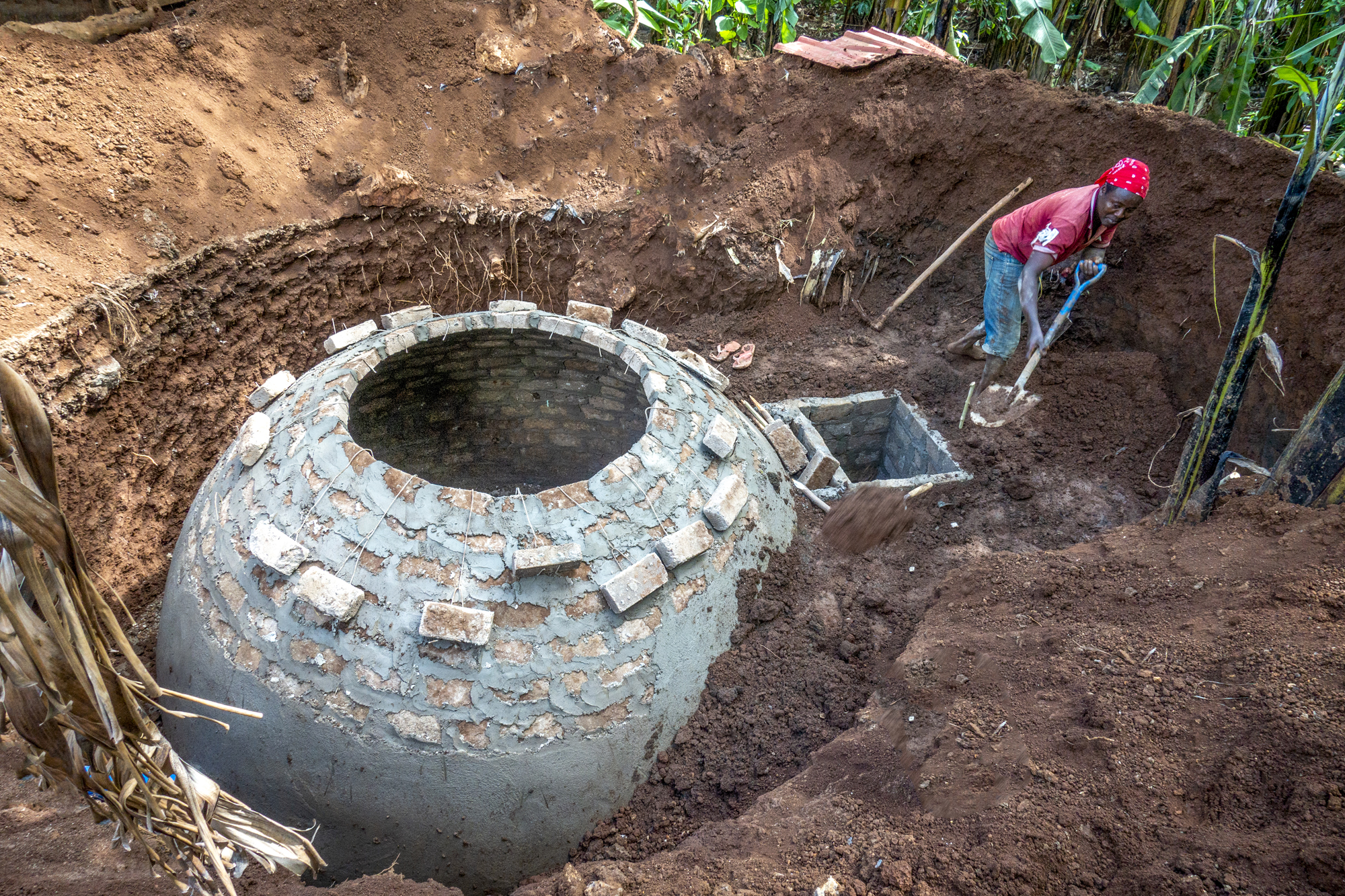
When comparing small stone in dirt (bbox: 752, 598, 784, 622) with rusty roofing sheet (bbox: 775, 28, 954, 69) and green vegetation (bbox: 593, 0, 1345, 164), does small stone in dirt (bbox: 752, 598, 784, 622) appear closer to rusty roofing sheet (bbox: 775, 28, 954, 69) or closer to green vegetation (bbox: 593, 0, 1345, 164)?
green vegetation (bbox: 593, 0, 1345, 164)

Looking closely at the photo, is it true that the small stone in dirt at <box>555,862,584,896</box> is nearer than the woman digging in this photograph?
→ Yes

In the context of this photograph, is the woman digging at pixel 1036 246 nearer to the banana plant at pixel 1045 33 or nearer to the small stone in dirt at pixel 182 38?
the banana plant at pixel 1045 33

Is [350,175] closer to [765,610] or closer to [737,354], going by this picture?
[737,354]

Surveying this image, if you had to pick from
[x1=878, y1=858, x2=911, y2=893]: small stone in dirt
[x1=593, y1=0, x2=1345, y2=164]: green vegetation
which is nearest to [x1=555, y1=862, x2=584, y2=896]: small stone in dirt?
[x1=878, y1=858, x2=911, y2=893]: small stone in dirt

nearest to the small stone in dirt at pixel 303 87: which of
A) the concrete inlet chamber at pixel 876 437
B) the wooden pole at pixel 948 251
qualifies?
the concrete inlet chamber at pixel 876 437

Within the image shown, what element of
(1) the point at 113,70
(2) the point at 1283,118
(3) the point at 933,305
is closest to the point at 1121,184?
(3) the point at 933,305

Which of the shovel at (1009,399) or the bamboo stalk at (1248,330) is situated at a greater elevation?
the bamboo stalk at (1248,330)

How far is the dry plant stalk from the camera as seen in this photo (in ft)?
6.24

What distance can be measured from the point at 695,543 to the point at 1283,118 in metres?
8.35

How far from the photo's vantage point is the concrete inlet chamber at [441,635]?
11.4 ft

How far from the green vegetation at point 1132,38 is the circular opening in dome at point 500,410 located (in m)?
5.17

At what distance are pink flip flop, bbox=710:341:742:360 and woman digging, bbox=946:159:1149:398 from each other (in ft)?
6.60

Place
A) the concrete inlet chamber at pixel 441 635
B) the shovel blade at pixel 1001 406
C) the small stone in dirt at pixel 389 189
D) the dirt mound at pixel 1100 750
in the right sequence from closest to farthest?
the dirt mound at pixel 1100 750, the concrete inlet chamber at pixel 441 635, the shovel blade at pixel 1001 406, the small stone in dirt at pixel 389 189

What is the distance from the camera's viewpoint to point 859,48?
26.0ft
